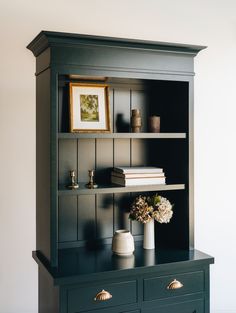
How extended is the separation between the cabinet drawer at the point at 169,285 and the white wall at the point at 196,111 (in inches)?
25.7

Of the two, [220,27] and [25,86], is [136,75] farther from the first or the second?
[220,27]

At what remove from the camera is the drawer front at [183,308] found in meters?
2.17

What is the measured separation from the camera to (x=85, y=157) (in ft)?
8.06

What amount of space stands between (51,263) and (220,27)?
1999mm

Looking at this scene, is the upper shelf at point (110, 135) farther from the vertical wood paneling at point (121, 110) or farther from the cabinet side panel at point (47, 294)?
the cabinet side panel at point (47, 294)

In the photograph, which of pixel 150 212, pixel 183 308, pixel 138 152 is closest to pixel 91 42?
pixel 138 152

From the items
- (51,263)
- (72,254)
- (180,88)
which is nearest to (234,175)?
(180,88)

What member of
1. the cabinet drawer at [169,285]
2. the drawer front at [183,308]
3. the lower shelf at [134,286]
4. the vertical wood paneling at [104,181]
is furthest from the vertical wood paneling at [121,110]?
the drawer front at [183,308]

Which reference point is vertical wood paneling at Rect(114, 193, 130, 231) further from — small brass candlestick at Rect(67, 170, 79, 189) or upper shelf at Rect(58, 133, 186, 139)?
upper shelf at Rect(58, 133, 186, 139)

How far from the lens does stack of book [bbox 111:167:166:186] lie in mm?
2299

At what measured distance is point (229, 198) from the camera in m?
2.99

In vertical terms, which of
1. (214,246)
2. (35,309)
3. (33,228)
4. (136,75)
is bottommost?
(35,309)

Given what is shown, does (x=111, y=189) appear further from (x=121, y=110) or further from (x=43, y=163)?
(x=121, y=110)

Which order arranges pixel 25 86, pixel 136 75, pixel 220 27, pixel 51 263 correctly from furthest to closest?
pixel 220 27
pixel 25 86
pixel 136 75
pixel 51 263
